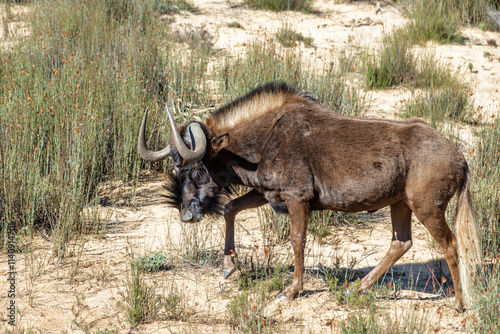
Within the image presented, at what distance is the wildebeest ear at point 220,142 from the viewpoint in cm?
500

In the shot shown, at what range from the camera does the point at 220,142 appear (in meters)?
5.03

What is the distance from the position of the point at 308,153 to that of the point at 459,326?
189 cm

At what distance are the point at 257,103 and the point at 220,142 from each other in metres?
0.55

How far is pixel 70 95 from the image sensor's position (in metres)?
A: 7.28

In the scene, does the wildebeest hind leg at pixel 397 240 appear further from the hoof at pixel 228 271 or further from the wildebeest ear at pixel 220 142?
the wildebeest ear at pixel 220 142

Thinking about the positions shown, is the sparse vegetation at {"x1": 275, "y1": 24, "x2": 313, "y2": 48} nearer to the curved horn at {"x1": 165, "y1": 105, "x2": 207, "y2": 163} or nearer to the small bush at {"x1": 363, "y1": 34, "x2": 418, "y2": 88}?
the small bush at {"x1": 363, "y1": 34, "x2": 418, "y2": 88}

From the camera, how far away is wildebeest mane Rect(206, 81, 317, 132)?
206 inches

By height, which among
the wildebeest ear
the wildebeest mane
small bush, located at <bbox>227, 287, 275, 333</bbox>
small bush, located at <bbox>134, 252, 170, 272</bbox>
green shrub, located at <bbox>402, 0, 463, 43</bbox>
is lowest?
small bush, located at <bbox>134, 252, 170, 272</bbox>

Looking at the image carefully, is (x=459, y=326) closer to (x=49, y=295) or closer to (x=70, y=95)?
(x=49, y=295)

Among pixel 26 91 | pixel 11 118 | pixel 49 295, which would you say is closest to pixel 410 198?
pixel 49 295

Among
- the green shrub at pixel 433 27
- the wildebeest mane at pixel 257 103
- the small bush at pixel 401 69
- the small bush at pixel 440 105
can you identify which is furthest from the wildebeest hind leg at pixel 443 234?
the green shrub at pixel 433 27

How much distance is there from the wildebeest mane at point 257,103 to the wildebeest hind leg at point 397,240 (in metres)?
1.45

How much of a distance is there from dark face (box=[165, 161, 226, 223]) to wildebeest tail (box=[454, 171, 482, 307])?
7.10 ft

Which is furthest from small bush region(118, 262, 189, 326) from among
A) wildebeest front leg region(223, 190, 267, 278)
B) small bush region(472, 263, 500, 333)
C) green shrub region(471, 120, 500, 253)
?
green shrub region(471, 120, 500, 253)
